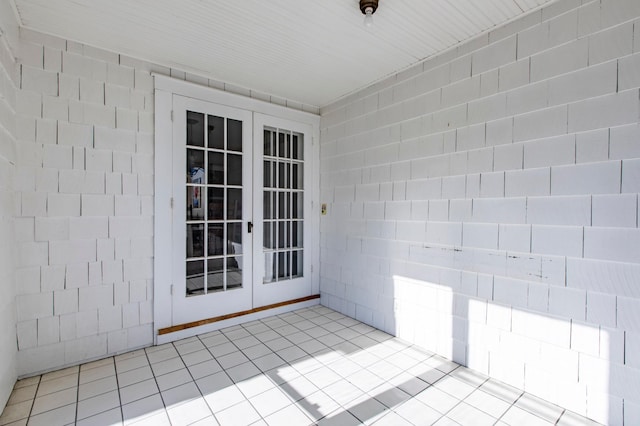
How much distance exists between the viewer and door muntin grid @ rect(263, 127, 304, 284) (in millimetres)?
3891

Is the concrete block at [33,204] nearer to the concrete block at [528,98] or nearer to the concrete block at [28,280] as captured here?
the concrete block at [28,280]

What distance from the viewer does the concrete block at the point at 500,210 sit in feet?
Result: 7.59

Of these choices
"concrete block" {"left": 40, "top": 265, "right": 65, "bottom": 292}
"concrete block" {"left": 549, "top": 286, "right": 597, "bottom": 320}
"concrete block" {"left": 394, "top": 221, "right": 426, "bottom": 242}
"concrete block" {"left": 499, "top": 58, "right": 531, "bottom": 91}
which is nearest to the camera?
"concrete block" {"left": 549, "top": 286, "right": 597, "bottom": 320}

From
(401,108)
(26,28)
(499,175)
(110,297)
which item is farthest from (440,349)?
(26,28)

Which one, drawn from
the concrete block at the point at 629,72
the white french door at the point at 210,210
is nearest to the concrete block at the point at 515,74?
the concrete block at the point at 629,72

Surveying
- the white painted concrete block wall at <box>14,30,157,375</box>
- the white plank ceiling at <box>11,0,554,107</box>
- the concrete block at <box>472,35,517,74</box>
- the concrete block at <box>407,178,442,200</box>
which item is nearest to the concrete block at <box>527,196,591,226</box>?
the concrete block at <box>407,178,442,200</box>

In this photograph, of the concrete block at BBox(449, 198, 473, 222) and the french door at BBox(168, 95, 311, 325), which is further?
the french door at BBox(168, 95, 311, 325)

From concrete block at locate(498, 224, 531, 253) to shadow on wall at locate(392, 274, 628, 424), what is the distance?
0.27 meters

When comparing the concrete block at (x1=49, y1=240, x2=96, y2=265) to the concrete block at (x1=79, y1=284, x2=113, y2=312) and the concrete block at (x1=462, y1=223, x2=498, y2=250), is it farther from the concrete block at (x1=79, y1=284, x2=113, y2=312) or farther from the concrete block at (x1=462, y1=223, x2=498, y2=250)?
the concrete block at (x1=462, y1=223, x2=498, y2=250)

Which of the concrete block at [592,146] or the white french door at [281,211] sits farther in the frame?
the white french door at [281,211]

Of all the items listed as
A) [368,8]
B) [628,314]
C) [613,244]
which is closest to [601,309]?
[628,314]

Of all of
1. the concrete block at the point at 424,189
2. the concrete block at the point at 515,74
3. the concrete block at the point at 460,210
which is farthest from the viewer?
the concrete block at the point at 424,189

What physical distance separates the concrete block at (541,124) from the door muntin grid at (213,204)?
2783 mm

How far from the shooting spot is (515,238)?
2.34 metres
